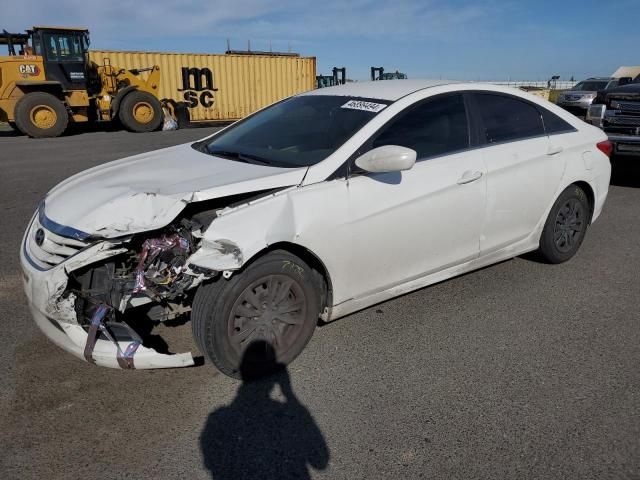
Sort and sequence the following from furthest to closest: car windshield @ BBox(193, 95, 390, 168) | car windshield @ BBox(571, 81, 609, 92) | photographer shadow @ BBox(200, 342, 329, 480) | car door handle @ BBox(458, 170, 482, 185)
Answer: car windshield @ BBox(571, 81, 609, 92)
car door handle @ BBox(458, 170, 482, 185)
car windshield @ BBox(193, 95, 390, 168)
photographer shadow @ BBox(200, 342, 329, 480)

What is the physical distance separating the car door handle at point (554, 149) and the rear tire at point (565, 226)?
35 cm

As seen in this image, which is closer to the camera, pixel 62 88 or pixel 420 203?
pixel 420 203

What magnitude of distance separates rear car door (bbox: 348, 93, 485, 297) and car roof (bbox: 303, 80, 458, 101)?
0.54ft

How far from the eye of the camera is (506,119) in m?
4.09

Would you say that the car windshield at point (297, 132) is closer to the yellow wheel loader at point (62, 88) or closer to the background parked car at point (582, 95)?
the yellow wheel loader at point (62, 88)

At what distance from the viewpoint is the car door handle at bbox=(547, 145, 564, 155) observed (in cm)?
421

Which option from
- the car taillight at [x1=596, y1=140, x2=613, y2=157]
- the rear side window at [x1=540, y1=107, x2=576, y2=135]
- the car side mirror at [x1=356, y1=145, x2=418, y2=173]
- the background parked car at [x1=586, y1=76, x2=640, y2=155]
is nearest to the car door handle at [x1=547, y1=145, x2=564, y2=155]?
the rear side window at [x1=540, y1=107, x2=576, y2=135]

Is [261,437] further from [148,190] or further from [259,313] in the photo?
[148,190]

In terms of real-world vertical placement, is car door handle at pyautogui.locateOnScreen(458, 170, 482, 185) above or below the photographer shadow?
above

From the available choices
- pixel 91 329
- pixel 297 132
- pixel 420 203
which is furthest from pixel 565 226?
pixel 91 329

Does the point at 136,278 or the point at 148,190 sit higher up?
the point at 148,190

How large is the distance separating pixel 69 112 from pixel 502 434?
17.1m

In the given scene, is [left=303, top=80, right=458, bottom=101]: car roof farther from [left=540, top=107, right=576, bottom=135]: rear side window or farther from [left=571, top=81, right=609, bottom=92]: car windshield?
[left=571, top=81, right=609, bottom=92]: car windshield

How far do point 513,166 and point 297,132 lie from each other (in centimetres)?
162
